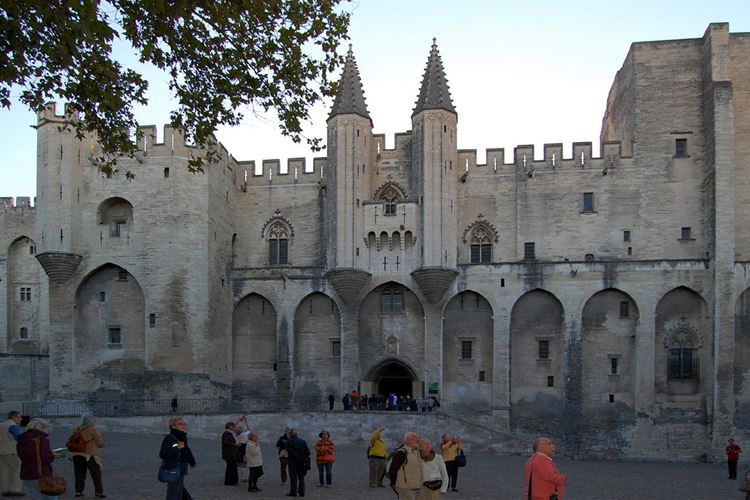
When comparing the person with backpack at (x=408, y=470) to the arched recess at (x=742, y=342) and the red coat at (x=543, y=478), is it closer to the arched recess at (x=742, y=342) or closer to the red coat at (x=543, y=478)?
the red coat at (x=543, y=478)

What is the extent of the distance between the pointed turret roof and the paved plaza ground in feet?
51.2

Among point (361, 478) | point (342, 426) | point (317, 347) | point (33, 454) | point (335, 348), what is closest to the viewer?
point (33, 454)

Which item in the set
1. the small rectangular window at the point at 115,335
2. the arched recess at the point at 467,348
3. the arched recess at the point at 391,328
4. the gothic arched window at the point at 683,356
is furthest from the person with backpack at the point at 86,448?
the gothic arched window at the point at 683,356

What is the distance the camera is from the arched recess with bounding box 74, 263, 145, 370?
41531mm

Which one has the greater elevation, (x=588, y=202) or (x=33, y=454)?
(x=588, y=202)

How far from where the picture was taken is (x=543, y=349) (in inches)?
1725

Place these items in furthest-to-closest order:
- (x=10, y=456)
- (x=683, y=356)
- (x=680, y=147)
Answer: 1. (x=680, y=147)
2. (x=683, y=356)
3. (x=10, y=456)

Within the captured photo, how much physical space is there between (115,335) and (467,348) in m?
15.3

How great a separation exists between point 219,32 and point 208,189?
26272 millimetres

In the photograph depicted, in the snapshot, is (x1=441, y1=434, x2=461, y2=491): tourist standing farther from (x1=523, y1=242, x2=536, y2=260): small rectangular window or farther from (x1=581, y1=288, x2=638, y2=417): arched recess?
(x1=523, y1=242, x2=536, y2=260): small rectangular window

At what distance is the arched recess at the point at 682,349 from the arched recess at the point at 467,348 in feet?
23.8

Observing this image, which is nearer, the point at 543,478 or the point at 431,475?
the point at 543,478

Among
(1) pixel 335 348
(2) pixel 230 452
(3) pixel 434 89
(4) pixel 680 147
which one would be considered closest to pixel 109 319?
(1) pixel 335 348

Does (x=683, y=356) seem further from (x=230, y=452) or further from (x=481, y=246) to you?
(x=230, y=452)
